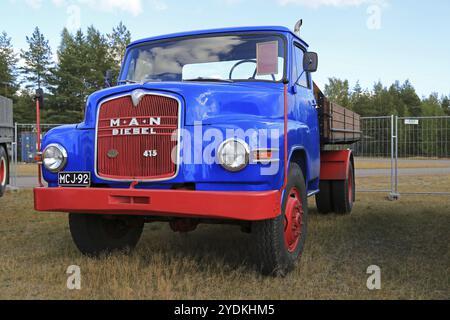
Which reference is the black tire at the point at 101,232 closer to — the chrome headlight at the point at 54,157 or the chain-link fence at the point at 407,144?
the chrome headlight at the point at 54,157

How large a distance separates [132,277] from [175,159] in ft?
3.56

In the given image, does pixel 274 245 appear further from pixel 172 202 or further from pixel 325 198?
pixel 325 198

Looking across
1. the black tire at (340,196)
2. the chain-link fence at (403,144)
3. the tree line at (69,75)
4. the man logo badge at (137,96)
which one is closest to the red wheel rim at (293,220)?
the man logo badge at (137,96)

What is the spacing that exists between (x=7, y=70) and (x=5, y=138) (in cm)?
4536

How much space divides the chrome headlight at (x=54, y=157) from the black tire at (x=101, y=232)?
2.38 ft

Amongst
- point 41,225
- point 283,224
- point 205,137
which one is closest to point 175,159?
point 205,137

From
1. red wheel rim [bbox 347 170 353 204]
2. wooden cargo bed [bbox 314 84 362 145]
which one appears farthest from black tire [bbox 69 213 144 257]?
red wheel rim [bbox 347 170 353 204]

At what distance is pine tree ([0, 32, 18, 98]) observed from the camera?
50.1 meters

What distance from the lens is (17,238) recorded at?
5.92 meters

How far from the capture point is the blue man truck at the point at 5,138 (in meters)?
10.8

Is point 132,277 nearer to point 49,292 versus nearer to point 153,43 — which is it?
point 49,292

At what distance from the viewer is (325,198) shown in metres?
7.71

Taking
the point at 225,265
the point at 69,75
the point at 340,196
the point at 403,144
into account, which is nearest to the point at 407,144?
the point at 403,144

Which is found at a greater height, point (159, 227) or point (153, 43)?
point (153, 43)
